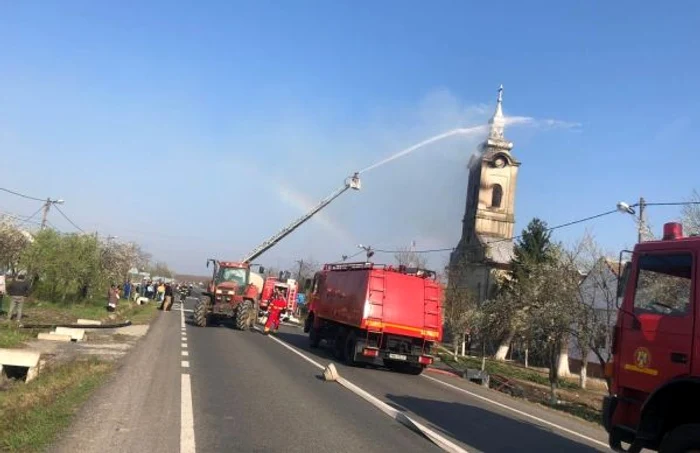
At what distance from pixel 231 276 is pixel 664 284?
2393 cm

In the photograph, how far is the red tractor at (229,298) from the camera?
2770 centimetres

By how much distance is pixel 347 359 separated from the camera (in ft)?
63.4

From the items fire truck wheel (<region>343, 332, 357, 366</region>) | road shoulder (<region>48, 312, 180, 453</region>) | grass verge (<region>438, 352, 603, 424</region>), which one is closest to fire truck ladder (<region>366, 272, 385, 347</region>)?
fire truck wheel (<region>343, 332, 357, 366</region>)

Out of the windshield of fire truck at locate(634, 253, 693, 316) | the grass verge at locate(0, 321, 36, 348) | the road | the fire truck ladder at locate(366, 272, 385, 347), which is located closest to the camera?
the windshield of fire truck at locate(634, 253, 693, 316)


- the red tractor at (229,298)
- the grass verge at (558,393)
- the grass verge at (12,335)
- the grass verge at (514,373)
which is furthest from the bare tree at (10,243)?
the grass verge at (558,393)

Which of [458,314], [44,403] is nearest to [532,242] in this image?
[458,314]

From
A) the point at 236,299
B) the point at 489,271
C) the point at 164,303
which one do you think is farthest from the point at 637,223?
the point at 489,271

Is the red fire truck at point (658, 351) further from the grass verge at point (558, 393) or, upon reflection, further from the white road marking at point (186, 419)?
the grass verge at point (558, 393)

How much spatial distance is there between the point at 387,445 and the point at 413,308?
36.4 ft

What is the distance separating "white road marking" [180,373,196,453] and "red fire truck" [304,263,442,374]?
291 inches

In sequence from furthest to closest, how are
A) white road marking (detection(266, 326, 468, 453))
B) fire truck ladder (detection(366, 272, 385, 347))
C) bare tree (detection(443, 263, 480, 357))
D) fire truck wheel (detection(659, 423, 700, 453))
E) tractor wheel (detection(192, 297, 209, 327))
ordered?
bare tree (detection(443, 263, 480, 357)) → tractor wheel (detection(192, 297, 209, 327)) → fire truck ladder (detection(366, 272, 385, 347)) → white road marking (detection(266, 326, 468, 453)) → fire truck wheel (detection(659, 423, 700, 453))

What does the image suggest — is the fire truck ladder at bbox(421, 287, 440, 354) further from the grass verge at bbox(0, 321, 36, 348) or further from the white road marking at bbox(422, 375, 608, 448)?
the grass verge at bbox(0, 321, 36, 348)

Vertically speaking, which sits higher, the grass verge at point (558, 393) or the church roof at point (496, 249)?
the church roof at point (496, 249)

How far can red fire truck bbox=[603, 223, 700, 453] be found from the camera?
261 inches
